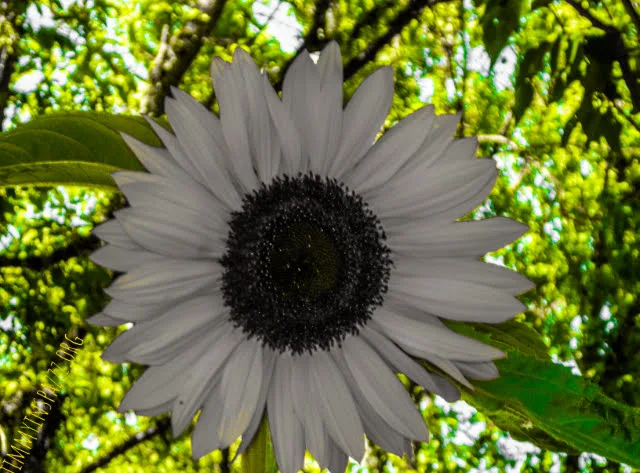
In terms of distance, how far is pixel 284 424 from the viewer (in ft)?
2.26

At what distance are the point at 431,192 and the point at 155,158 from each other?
0.29m

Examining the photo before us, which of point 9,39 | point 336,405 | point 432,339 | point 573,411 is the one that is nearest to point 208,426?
point 336,405

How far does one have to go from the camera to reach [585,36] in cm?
174

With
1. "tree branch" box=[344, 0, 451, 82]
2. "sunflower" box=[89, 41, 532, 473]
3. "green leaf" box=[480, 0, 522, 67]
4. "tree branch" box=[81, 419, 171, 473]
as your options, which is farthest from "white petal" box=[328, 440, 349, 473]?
"tree branch" box=[81, 419, 171, 473]

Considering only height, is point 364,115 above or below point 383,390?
above

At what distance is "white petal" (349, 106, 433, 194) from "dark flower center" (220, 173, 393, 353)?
0.03m

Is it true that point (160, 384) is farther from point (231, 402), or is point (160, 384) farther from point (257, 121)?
point (257, 121)

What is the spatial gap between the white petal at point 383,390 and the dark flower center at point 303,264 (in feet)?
0.11

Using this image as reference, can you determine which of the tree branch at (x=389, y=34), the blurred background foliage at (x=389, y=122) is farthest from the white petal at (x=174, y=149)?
the tree branch at (x=389, y=34)

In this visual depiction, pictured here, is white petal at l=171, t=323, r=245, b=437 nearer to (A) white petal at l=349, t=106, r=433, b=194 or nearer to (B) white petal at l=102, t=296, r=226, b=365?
(B) white petal at l=102, t=296, r=226, b=365

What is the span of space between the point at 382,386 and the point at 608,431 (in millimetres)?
262

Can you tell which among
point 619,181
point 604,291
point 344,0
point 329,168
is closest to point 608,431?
point 329,168

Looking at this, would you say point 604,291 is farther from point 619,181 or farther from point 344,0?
point 344,0

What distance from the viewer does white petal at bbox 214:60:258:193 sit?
615 mm
